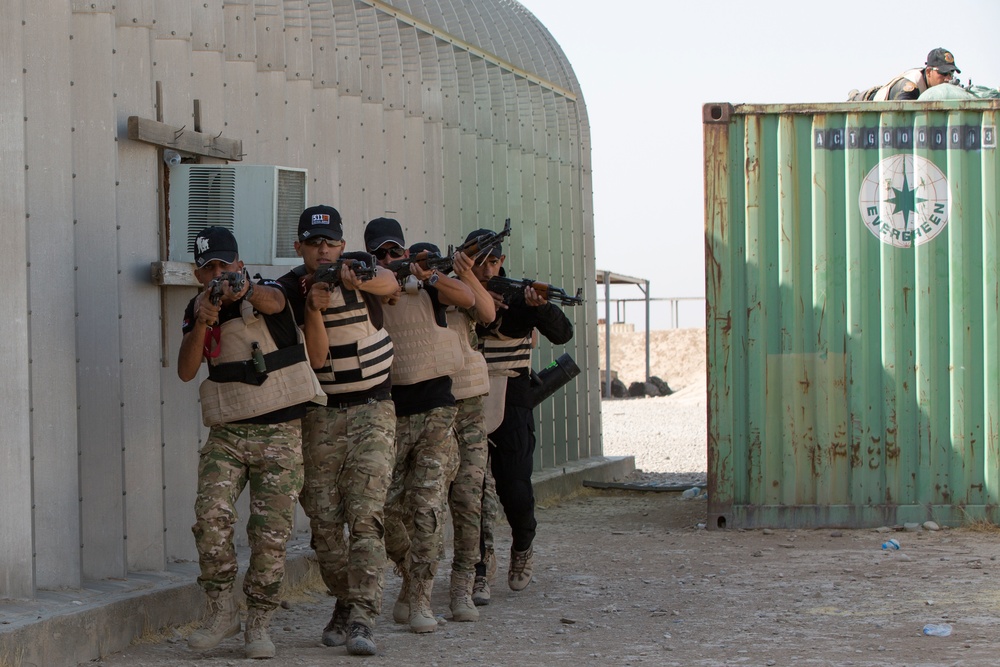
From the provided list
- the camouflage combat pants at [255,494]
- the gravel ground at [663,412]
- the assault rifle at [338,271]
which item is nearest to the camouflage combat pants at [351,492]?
the camouflage combat pants at [255,494]

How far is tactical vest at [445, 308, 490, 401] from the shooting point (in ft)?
21.0

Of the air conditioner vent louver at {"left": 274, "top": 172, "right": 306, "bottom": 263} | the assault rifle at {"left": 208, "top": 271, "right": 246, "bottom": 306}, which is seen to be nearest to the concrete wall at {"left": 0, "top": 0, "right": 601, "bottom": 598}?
the air conditioner vent louver at {"left": 274, "top": 172, "right": 306, "bottom": 263}

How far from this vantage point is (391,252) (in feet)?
20.3

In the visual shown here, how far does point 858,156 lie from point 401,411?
14.2ft

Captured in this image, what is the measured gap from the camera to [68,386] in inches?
223

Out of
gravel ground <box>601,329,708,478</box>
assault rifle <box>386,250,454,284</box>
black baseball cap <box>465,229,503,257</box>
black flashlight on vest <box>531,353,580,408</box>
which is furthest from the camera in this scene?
gravel ground <box>601,329,708,478</box>

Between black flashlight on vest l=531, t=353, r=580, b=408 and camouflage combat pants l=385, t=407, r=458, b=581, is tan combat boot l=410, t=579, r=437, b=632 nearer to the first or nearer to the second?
camouflage combat pants l=385, t=407, r=458, b=581

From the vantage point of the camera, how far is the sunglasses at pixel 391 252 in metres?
6.19

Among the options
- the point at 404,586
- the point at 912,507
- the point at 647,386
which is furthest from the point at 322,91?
the point at 647,386

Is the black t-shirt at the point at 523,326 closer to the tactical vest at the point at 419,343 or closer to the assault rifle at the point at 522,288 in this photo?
the assault rifle at the point at 522,288

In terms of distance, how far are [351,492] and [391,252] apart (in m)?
→ 1.20

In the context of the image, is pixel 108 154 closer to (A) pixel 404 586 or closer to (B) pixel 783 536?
(A) pixel 404 586

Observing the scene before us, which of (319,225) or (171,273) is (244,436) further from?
(171,273)

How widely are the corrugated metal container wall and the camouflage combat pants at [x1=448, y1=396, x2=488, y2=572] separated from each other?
290 cm
